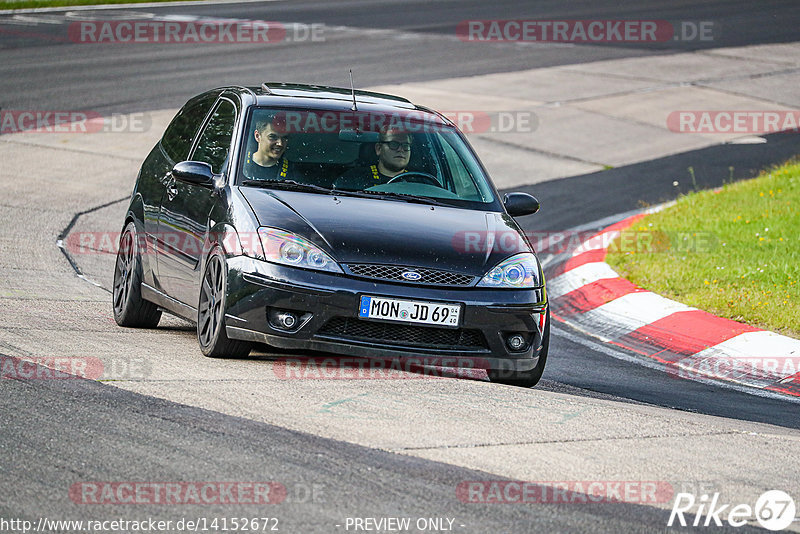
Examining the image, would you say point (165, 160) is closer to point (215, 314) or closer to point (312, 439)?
point (215, 314)

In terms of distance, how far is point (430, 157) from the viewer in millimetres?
8156

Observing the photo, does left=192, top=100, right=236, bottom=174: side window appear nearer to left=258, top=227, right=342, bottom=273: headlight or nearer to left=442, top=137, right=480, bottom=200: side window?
left=258, top=227, right=342, bottom=273: headlight

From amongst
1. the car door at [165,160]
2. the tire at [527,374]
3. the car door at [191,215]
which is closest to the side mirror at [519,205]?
the tire at [527,374]

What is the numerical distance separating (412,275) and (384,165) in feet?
4.14

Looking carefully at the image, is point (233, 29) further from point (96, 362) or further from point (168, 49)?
point (96, 362)

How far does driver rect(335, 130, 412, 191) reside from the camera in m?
7.71

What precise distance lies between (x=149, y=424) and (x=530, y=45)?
75.2 ft

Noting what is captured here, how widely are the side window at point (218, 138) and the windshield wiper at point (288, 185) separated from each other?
35cm

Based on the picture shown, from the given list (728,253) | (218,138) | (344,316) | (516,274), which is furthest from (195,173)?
(728,253)

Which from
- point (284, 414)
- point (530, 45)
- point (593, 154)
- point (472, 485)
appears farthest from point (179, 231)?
point (530, 45)

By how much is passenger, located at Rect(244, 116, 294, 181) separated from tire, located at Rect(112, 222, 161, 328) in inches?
52.3

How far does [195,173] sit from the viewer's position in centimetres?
758

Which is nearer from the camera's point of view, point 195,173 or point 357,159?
point 195,173

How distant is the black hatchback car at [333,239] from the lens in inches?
269
